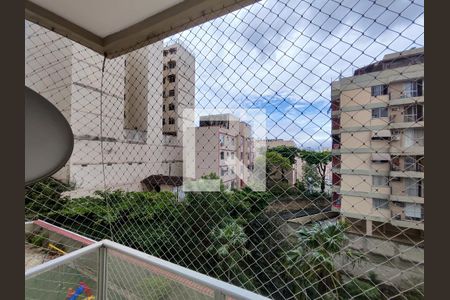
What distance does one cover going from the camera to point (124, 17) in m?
1.04

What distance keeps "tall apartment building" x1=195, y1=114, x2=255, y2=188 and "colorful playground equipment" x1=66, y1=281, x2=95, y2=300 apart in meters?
1.16

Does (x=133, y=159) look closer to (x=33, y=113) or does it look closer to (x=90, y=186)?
(x=90, y=186)

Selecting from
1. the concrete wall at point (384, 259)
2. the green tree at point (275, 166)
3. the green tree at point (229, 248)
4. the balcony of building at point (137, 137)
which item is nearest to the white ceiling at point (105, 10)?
the green tree at point (275, 166)

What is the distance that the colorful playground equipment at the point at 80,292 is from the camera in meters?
1.21

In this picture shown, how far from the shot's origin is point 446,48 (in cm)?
31

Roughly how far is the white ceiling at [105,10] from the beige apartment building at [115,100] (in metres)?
0.15

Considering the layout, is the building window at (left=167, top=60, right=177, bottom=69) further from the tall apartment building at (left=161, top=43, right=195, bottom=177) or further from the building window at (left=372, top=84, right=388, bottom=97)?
the building window at (left=372, top=84, right=388, bottom=97)

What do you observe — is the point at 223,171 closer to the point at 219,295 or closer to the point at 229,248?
the point at 229,248

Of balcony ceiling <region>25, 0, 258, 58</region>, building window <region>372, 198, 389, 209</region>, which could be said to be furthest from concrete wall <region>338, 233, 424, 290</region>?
balcony ceiling <region>25, 0, 258, 58</region>

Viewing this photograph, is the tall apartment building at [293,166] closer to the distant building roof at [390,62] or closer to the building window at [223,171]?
the distant building roof at [390,62]

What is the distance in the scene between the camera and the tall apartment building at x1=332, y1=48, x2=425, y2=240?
77cm

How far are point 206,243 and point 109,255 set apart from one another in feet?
6.08

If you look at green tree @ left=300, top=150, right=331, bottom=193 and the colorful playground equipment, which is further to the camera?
the colorful playground equipment

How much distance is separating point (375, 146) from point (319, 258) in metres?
0.90
